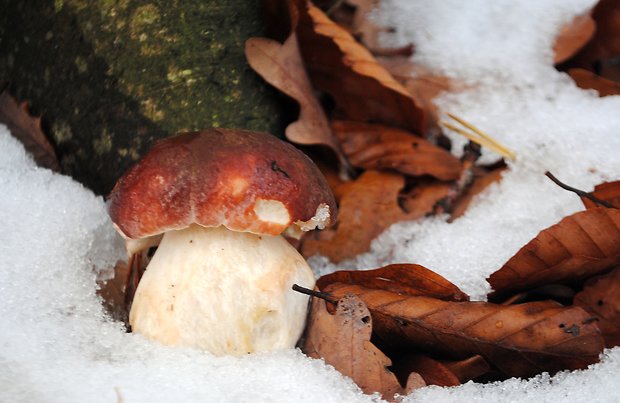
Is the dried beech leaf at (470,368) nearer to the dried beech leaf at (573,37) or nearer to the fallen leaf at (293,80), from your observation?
the fallen leaf at (293,80)

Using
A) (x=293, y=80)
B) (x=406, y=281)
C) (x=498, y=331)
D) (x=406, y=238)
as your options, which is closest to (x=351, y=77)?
(x=293, y=80)

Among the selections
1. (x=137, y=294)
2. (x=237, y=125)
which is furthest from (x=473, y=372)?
(x=237, y=125)

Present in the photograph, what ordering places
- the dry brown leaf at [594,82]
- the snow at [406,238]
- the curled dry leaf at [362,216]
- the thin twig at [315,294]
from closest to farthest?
the snow at [406,238]
the thin twig at [315,294]
the curled dry leaf at [362,216]
the dry brown leaf at [594,82]

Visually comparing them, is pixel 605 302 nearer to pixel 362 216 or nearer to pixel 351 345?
pixel 351 345

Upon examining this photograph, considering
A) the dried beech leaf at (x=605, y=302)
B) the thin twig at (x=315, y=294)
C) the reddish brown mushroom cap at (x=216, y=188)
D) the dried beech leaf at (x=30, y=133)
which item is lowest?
the dried beech leaf at (x=30, y=133)

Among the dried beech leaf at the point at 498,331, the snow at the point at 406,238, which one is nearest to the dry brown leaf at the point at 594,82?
the snow at the point at 406,238

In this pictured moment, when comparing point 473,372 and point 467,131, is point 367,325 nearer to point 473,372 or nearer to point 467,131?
point 473,372

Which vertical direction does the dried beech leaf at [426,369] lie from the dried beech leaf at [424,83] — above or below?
below

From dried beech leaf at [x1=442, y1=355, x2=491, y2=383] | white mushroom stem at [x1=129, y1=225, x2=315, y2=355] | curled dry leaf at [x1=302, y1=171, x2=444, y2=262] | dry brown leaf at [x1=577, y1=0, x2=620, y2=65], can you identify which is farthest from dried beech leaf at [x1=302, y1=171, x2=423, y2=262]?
dry brown leaf at [x1=577, y1=0, x2=620, y2=65]

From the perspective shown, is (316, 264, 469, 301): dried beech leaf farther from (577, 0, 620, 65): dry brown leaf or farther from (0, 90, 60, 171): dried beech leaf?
(577, 0, 620, 65): dry brown leaf
